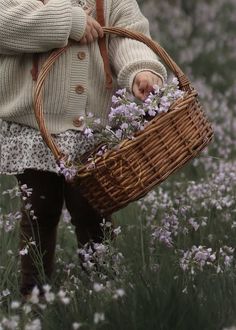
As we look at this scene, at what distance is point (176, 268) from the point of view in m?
3.43

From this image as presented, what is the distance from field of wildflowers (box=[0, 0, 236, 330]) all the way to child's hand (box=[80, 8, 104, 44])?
0.70m

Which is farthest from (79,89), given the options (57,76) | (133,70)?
(133,70)

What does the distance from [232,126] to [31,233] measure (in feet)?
10.5

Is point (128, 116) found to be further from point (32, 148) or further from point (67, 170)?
point (32, 148)

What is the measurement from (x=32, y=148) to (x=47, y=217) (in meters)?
0.43

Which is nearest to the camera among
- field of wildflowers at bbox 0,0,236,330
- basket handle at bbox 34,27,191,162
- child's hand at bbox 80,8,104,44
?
field of wildflowers at bbox 0,0,236,330

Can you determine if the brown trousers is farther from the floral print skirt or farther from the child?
the floral print skirt

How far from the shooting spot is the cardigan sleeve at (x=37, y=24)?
3.55 metres

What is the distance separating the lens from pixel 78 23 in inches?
142

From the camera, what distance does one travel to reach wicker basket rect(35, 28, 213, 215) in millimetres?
3273

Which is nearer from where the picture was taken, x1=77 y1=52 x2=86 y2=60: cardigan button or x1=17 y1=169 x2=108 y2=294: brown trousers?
x1=77 y1=52 x2=86 y2=60: cardigan button

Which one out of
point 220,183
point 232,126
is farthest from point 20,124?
point 232,126

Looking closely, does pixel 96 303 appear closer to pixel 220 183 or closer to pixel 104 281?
pixel 104 281

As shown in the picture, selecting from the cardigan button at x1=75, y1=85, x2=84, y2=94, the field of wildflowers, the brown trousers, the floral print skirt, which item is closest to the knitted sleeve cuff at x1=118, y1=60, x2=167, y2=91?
the cardigan button at x1=75, y1=85, x2=84, y2=94
